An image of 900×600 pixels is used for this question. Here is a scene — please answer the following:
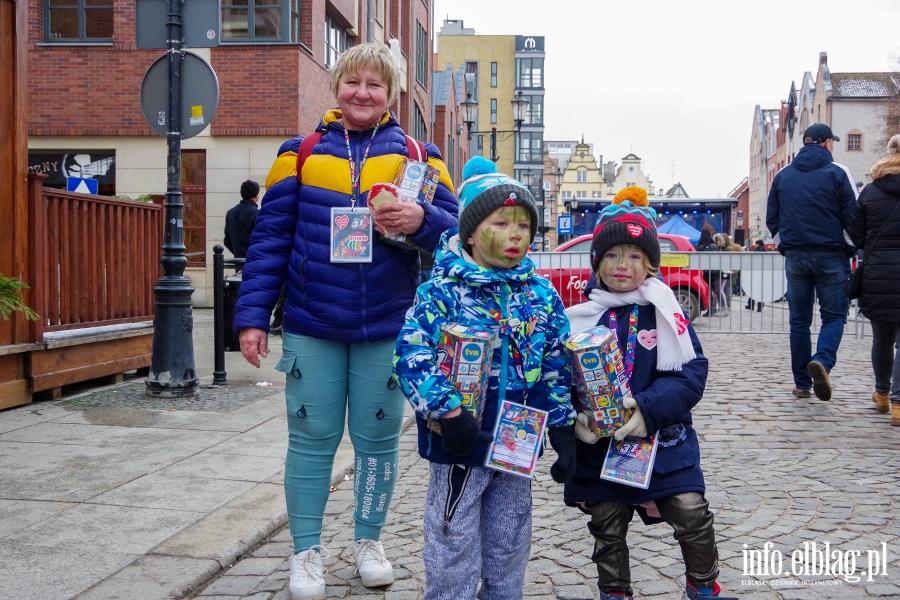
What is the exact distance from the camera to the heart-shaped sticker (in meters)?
3.10

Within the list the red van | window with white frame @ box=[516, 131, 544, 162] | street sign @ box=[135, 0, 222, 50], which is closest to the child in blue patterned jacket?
street sign @ box=[135, 0, 222, 50]

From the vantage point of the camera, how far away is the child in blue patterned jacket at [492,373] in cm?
277

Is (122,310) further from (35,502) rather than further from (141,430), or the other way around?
(35,502)

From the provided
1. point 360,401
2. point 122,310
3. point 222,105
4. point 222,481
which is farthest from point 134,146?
point 360,401

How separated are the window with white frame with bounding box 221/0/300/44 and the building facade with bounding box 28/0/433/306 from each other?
0.8 inches

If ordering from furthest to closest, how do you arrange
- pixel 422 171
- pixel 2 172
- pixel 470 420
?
1. pixel 2 172
2. pixel 422 171
3. pixel 470 420

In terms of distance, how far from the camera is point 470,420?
8.63 feet

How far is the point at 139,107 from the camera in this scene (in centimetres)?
1798

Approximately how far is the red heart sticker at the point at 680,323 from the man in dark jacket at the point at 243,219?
7.82 m

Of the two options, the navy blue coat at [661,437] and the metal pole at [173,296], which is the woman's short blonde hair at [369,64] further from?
the metal pole at [173,296]

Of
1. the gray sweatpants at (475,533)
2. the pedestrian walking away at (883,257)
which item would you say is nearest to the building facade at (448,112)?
the pedestrian walking away at (883,257)

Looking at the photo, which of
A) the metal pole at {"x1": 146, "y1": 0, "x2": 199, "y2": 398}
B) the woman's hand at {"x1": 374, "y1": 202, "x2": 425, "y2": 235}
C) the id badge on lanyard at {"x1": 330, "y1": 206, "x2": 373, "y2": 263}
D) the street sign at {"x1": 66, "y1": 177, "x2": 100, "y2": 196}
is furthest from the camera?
the street sign at {"x1": 66, "y1": 177, "x2": 100, "y2": 196}

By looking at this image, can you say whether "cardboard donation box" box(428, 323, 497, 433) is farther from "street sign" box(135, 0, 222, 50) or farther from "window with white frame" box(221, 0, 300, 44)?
"window with white frame" box(221, 0, 300, 44)

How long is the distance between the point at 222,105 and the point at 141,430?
13245mm
